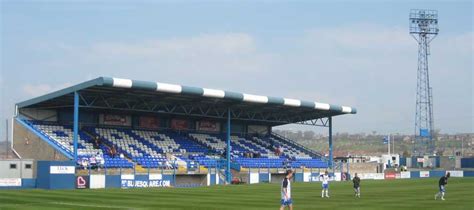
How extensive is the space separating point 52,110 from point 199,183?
1664cm

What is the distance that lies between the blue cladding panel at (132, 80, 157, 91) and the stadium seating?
7048 millimetres

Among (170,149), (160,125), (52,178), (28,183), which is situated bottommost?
(28,183)

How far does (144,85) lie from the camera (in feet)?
181

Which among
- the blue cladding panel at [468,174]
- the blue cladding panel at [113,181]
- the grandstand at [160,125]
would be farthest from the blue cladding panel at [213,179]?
the blue cladding panel at [468,174]

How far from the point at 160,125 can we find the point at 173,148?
5633mm

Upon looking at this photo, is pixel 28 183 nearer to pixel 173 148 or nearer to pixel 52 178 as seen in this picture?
pixel 52 178

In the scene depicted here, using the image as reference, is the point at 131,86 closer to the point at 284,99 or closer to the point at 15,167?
the point at 15,167

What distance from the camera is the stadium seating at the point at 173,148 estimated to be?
6062 cm

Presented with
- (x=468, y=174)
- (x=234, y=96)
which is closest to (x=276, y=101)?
(x=234, y=96)

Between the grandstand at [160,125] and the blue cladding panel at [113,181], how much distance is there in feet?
6.90

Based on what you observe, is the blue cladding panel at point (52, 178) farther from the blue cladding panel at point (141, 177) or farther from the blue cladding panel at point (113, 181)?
the blue cladding panel at point (141, 177)

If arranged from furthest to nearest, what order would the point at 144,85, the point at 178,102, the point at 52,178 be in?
the point at 178,102
the point at 144,85
the point at 52,178

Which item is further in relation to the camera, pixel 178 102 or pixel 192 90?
pixel 178 102

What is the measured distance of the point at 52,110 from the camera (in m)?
65.1
